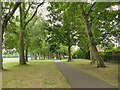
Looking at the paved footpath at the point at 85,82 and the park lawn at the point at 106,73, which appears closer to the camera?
the paved footpath at the point at 85,82

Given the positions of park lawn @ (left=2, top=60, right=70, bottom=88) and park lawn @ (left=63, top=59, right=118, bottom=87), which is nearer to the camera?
park lawn @ (left=2, top=60, right=70, bottom=88)

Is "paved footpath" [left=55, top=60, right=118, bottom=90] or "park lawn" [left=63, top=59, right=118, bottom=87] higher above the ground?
"paved footpath" [left=55, top=60, right=118, bottom=90]

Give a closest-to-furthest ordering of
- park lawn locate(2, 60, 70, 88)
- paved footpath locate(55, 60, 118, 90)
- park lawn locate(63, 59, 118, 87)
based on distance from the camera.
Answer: paved footpath locate(55, 60, 118, 90)
park lawn locate(2, 60, 70, 88)
park lawn locate(63, 59, 118, 87)

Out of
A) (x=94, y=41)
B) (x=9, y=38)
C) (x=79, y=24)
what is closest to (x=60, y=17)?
(x=79, y=24)

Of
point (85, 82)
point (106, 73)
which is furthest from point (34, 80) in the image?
point (106, 73)

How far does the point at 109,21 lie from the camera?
11508mm

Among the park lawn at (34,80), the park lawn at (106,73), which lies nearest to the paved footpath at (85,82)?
the park lawn at (34,80)

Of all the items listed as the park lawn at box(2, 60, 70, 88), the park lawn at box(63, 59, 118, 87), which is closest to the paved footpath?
the park lawn at box(2, 60, 70, 88)

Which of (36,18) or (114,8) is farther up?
(36,18)

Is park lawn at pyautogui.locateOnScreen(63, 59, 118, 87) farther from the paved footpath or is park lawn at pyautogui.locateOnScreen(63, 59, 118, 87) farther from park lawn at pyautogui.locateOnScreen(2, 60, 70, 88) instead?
park lawn at pyautogui.locateOnScreen(2, 60, 70, 88)

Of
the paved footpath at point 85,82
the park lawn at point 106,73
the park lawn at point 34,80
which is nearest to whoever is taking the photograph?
the paved footpath at point 85,82

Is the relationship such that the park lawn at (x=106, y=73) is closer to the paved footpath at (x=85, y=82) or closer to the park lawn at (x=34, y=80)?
the paved footpath at (x=85, y=82)

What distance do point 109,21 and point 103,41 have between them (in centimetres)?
235

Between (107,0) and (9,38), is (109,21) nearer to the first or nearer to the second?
(107,0)
